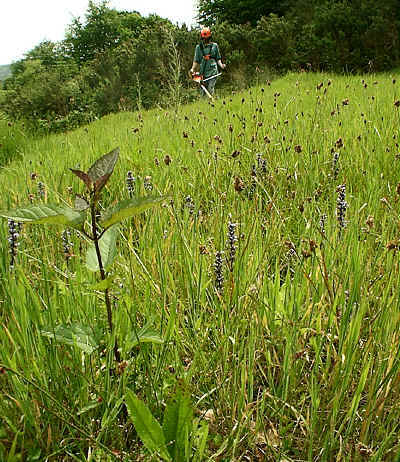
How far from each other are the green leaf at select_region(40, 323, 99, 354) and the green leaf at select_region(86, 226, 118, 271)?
17 cm

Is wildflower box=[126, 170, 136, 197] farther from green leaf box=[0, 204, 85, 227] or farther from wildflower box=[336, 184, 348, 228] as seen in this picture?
green leaf box=[0, 204, 85, 227]

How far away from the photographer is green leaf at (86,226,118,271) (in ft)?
3.01

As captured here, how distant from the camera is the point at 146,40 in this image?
1586 centimetres

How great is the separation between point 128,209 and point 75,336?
0.37m

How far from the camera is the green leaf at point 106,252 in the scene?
0.92m

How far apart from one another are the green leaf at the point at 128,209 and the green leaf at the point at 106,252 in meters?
0.13

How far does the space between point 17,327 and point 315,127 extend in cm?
266

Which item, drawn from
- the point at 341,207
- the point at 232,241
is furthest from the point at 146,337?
the point at 341,207

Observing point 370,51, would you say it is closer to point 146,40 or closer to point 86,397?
point 146,40

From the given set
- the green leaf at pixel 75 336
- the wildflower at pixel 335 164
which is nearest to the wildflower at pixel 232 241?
the green leaf at pixel 75 336

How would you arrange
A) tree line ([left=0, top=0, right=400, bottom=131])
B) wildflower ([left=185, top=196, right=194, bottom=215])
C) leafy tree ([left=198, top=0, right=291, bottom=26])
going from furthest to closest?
leafy tree ([left=198, top=0, right=291, bottom=26]) → tree line ([left=0, top=0, right=400, bottom=131]) → wildflower ([left=185, top=196, right=194, bottom=215])

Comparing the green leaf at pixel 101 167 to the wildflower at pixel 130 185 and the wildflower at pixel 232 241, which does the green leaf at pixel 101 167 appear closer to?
the wildflower at pixel 232 241

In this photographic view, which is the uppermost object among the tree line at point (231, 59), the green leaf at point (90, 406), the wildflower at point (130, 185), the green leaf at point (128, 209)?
the tree line at point (231, 59)

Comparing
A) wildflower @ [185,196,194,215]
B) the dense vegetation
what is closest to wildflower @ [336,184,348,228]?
wildflower @ [185,196,194,215]
